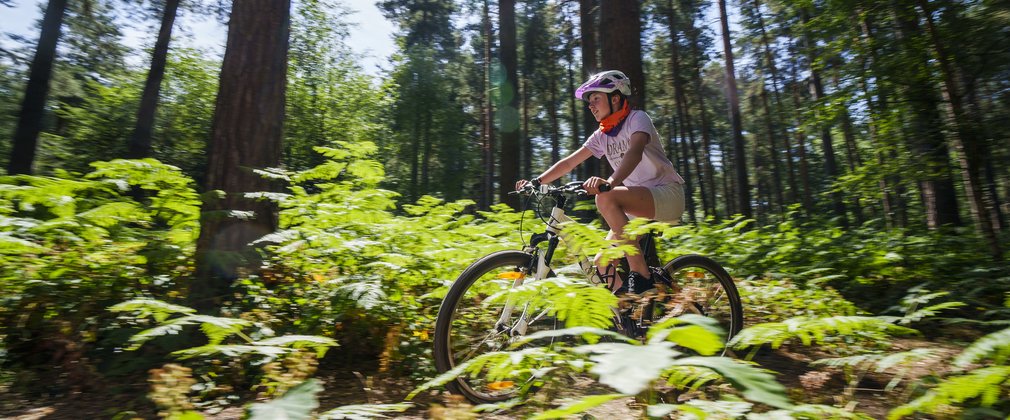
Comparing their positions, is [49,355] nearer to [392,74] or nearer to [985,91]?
[985,91]

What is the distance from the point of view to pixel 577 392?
2.98 m

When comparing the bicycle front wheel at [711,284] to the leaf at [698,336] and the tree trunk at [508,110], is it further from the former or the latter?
the tree trunk at [508,110]

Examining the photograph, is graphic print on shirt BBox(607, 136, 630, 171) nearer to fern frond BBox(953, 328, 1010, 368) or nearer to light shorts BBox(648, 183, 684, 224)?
light shorts BBox(648, 183, 684, 224)

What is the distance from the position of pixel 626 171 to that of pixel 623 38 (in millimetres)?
4105

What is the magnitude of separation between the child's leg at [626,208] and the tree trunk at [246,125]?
9.65 feet

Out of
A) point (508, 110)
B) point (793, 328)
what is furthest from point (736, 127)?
point (793, 328)

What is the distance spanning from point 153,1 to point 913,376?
1992 cm

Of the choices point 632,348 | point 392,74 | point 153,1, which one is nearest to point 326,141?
point 153,1

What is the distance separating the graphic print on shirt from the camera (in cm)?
370

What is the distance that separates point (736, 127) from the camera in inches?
692

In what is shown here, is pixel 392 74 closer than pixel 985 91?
No

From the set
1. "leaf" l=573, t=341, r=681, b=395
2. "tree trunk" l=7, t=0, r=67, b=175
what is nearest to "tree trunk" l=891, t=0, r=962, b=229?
"leaf" l=573, t=341, r=681, b=395

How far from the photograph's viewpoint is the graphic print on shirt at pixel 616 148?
370 cm

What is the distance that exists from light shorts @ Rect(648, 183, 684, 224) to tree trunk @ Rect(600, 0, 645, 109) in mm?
3262
